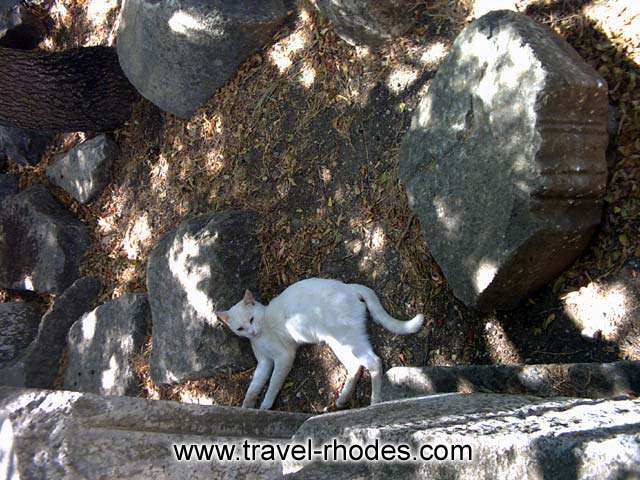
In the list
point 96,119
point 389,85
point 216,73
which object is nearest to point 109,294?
point 96,119

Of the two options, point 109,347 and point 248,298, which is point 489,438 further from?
point 109,347

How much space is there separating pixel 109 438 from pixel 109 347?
3.14m

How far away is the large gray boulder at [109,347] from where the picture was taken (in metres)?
4.90

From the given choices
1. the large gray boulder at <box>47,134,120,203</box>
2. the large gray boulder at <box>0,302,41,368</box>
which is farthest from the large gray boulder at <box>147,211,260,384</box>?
the large gray boulder at <box>0,302,41,368</box>

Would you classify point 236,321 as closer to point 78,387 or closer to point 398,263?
point 398,263

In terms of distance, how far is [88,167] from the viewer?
5.96 metres

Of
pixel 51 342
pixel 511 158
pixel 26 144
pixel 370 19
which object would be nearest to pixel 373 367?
pixel 511 158

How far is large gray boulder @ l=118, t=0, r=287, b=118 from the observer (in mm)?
4699

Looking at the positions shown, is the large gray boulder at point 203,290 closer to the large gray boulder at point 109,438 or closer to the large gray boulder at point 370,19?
the large gray boulder at point 370,19

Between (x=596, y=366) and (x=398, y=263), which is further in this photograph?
(x=398, y=263)

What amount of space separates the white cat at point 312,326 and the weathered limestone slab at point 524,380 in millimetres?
284

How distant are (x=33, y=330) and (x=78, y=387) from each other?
3.70ft

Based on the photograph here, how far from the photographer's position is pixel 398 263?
3.57 meters

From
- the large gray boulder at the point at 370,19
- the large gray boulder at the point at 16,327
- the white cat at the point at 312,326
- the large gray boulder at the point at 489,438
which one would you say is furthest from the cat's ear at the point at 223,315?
the large gray boulder at the point at 16,327
